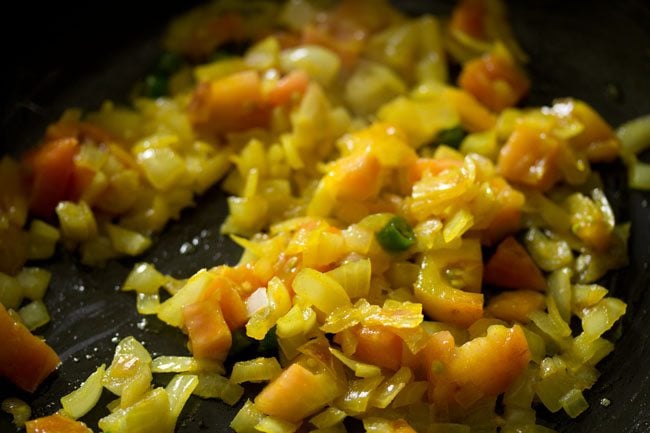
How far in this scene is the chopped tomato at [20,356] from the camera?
2.16 m

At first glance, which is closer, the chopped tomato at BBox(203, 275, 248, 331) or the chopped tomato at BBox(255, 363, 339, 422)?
the chopped tomato at BBox(255, 363, 339, 422)

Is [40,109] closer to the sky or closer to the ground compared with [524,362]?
closer to the sky

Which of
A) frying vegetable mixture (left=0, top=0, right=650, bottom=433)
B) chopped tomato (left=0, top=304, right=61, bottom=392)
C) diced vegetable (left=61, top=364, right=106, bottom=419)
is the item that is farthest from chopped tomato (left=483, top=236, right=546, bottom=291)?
chopped tomato (left=0, top=304, right=61, bottom=392)

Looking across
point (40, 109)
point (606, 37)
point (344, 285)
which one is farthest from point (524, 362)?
point (40, 109)

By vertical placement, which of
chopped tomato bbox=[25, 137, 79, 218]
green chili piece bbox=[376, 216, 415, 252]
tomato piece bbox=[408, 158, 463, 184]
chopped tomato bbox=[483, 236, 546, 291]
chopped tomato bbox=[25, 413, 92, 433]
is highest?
chopped tomato bbox=[25, 137, 79, 218]

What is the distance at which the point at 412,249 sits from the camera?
2316 millimetres

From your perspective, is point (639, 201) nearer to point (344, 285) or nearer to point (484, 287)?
point (484, 287)

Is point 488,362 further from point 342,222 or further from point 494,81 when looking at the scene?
point 494,81

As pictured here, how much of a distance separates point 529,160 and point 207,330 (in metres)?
1.10

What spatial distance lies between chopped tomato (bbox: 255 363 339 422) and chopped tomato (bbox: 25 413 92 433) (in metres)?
0.45

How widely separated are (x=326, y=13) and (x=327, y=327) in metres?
1.44

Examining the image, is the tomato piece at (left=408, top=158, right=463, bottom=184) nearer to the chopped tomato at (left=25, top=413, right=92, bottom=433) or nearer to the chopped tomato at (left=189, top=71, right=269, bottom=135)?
the chopped tomato at (left=189, top=71, right=269, bottom=135)

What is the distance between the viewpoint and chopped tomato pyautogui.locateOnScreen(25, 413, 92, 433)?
204 cm

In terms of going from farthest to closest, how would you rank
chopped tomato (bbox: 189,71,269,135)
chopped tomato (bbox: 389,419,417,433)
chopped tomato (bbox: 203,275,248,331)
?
chopped tomato (bbox: 189,71,269,135) → chopped tomato (bbox: 203,275,248,331) → chopped tomato (bbox: 389,419,417,433)
